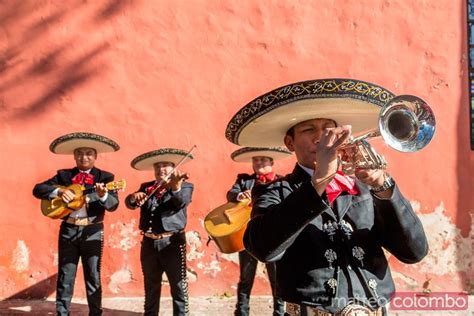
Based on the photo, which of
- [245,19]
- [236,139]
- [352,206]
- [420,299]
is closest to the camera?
[352,206]

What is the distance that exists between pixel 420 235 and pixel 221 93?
464 cm

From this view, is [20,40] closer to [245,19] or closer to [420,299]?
[245,19]

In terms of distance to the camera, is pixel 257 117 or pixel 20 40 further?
pixel 20 40

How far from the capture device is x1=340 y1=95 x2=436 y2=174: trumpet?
2.02m

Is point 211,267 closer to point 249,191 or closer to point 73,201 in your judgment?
point 249,191

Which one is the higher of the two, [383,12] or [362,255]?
[383,12]

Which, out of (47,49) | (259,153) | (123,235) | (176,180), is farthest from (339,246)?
(47,49)

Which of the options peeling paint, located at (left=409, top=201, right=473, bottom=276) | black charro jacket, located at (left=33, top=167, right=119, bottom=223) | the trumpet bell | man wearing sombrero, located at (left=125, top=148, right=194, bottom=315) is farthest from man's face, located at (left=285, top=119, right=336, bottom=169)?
peeling paint, located at (left=409, top=201, right=473, bottom=276)

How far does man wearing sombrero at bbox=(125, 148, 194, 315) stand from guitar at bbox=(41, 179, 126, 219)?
0.73 ft

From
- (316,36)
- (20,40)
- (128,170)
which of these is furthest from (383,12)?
(20,40)

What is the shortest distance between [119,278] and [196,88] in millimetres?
2592

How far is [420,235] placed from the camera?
6.90 feet

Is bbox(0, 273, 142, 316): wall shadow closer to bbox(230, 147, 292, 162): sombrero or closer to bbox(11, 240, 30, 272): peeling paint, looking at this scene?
bbox(11, 240, 30, 272): peeling paint

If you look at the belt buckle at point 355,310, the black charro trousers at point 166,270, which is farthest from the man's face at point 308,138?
the black charro trousers at point 166,270
